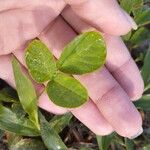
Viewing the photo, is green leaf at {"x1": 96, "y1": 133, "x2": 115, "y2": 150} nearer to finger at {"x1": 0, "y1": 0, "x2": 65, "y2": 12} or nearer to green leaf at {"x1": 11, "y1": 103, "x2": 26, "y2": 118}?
green leaf at {"x1": 11, "y1": 103, "x2": 26, "y2": 118}

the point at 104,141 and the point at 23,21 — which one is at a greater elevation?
the point at 23,21

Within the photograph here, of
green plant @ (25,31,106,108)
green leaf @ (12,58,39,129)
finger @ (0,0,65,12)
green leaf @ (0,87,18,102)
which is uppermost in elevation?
finger @ (0,0,65,12)

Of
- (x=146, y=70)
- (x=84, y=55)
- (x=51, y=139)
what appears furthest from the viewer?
(x=146, y=70)

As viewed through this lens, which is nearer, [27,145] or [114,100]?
[114,100]

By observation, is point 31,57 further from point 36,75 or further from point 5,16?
point 5,16

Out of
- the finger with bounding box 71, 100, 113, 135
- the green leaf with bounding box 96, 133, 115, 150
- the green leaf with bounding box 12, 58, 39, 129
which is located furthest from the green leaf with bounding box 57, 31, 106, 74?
the green leaf with bounding box 96, 133, 115, 150

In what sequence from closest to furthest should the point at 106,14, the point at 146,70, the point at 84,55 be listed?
the point at 84,55 → the point at 106,14 → the point at 146,70

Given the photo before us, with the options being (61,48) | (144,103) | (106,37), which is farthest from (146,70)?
(61,48)

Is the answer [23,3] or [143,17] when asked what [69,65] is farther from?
[143,17]
